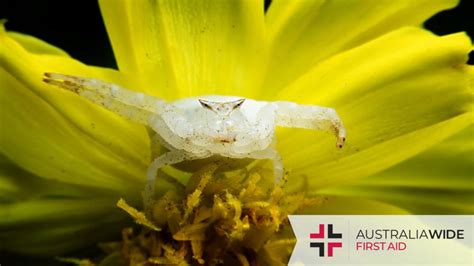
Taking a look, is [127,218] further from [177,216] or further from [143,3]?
[143,3]

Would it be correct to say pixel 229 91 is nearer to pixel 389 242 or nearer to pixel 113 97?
pixel 113 97

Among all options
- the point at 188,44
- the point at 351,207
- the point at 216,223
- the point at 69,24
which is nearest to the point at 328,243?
the point at 351,207

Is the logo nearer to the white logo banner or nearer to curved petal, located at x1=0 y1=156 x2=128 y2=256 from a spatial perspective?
the white logo banner

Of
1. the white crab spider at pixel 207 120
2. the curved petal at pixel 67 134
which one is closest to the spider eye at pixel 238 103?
the white crab spider at pixel 207 120

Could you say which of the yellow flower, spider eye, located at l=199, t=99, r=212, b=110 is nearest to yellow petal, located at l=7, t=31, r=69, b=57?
the yellow flower

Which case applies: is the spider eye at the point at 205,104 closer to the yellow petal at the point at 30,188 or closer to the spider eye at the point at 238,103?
the spider eye at the point at 238,103

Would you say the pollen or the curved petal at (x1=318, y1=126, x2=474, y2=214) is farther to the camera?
the curved petal at (x1=318, y1=126, x2=474, y2=214)
